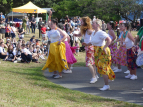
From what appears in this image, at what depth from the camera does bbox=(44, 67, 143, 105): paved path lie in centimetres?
568

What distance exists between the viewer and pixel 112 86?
21.8 ft

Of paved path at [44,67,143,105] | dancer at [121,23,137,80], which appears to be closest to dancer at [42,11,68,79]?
paved path at [44,67,143,105]

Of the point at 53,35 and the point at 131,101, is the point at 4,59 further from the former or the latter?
the point at 131,101

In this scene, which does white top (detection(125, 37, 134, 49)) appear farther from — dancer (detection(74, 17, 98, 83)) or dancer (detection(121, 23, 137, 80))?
dancer (detection(74, 17, 98, 83))

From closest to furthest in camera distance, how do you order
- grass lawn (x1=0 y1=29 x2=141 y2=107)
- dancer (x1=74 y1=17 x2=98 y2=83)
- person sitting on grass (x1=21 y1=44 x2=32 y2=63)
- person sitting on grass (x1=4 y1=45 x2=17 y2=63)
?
A: grass lawn (x1=0 y1=29 x2=141 y2=107), dancer (x1=74 y1=17 x2=98 y2=83), person sitting on grass (x1=21 y1=44 x2=32 y2=63), person sitting on grass (x1=4 y1=45 x2=17 y2=63)

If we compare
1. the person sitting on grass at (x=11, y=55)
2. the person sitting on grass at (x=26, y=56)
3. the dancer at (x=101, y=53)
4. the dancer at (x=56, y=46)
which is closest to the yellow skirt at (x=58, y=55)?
the dancer at (x=56, y=46)

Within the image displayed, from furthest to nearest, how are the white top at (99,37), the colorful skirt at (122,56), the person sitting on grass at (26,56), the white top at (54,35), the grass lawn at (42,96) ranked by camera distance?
1. the person sitting on grass at (26,56)
2. the colorful skirt at (122,56)
3. the white top at (54,35)
4. the white top at (99,37)
5. the grass lawn at (42,96)

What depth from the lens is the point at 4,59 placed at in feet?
37.5

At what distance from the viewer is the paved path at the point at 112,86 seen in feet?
18.6

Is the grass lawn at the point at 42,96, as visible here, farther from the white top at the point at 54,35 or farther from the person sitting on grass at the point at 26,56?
the person sitting on grass at the point at 26,56

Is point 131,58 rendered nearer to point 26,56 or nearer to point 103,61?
point 103,61

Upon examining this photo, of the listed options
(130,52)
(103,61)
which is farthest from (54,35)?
(130,52)

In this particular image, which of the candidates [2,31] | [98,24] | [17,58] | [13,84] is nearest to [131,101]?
[98,24]

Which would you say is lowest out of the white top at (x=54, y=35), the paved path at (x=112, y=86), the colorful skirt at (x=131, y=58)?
the paved path at (x=112, y=86)
